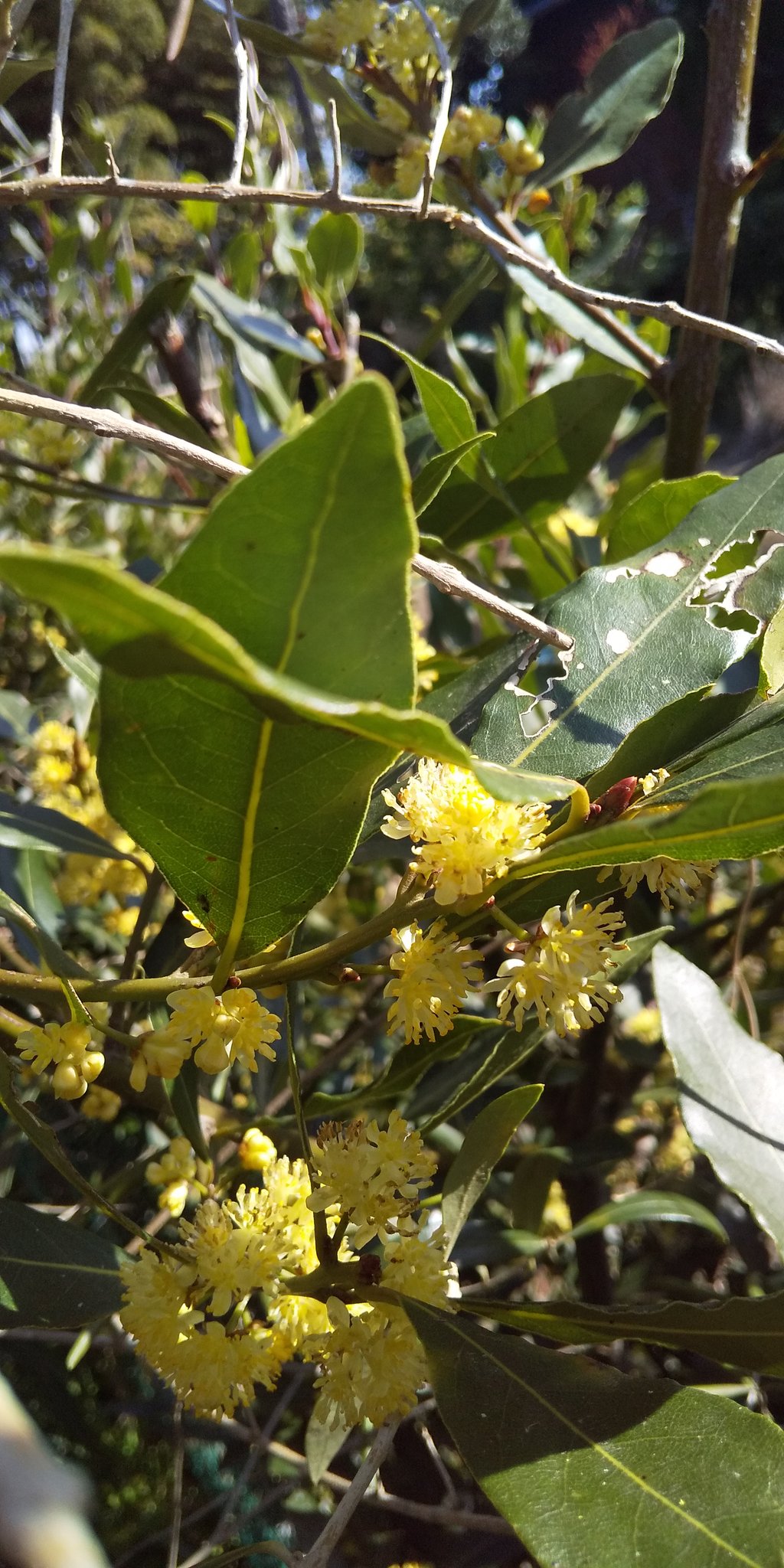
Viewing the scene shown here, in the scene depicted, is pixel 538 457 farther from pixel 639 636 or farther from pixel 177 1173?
pixel 177 1173

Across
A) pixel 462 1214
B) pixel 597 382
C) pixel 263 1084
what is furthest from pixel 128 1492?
pixel 597 382

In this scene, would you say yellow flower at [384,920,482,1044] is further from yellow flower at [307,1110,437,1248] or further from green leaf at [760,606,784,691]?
green leaf at [760,606,784,691]

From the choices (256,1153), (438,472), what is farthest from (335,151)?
(256,1153)

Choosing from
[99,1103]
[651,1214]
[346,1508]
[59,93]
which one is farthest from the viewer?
[651,1214]

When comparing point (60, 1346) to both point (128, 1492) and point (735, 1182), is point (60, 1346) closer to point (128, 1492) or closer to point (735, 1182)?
point (128, 1492)

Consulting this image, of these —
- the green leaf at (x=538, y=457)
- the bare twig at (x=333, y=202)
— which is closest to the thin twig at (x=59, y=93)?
the bare twig at (x=333, y=202)

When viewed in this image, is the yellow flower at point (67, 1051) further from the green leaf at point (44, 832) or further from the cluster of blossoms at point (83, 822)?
the cluster of blossoms at point (83, 822)
